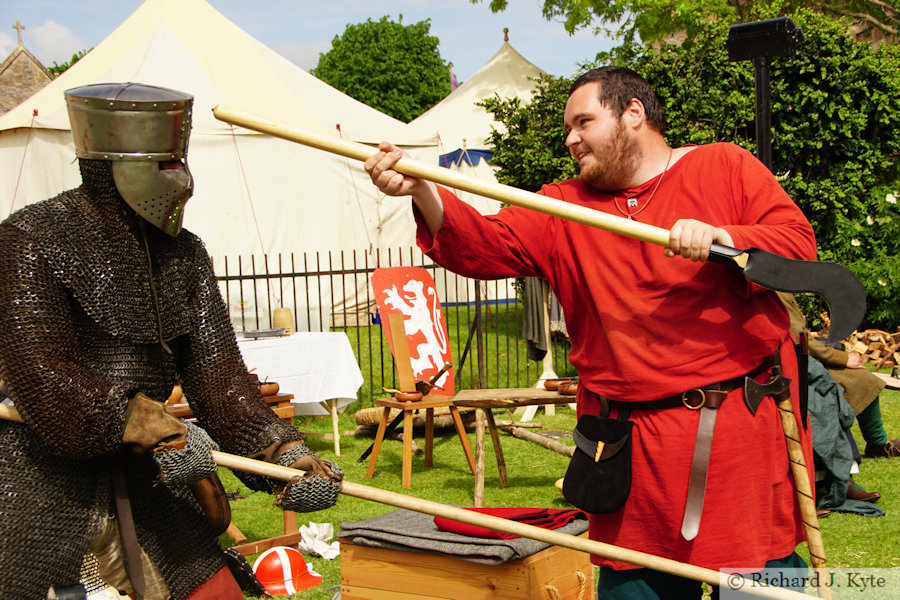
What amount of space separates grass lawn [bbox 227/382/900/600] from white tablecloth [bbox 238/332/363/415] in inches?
24.2

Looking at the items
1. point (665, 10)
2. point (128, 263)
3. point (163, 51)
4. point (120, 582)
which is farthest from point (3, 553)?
point (665, 10)

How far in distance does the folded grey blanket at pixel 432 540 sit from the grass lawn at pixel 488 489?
32.2 inches

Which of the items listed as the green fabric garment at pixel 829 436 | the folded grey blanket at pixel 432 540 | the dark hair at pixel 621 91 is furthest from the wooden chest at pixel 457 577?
the green fabric garment at pixel 829 436

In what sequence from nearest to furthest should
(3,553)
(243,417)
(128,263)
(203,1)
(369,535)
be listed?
1. (3,553)
2. (128,263)
3. (243,417)
4. (369,535)
5. (203,1)

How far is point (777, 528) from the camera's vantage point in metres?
2.33

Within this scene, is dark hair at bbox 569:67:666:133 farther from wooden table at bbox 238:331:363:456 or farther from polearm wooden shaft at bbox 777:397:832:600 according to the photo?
wooden table at bbox 238:331:363:456

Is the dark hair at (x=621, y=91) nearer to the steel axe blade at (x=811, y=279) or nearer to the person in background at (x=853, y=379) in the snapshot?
the steel axe blade at (x=811, y=279)

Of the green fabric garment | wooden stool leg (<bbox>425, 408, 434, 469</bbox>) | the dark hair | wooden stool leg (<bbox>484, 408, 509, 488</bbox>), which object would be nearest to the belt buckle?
the dark hair

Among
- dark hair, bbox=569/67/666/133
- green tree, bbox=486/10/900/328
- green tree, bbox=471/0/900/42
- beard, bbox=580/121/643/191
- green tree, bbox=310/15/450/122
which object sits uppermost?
green tree, bbox=310/15/450/122

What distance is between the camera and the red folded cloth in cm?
325

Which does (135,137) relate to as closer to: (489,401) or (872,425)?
(489,401)

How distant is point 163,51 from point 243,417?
1013cm

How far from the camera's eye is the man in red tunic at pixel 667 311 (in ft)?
7.43

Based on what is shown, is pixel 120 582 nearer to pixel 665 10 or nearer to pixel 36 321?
pixel 36 321
